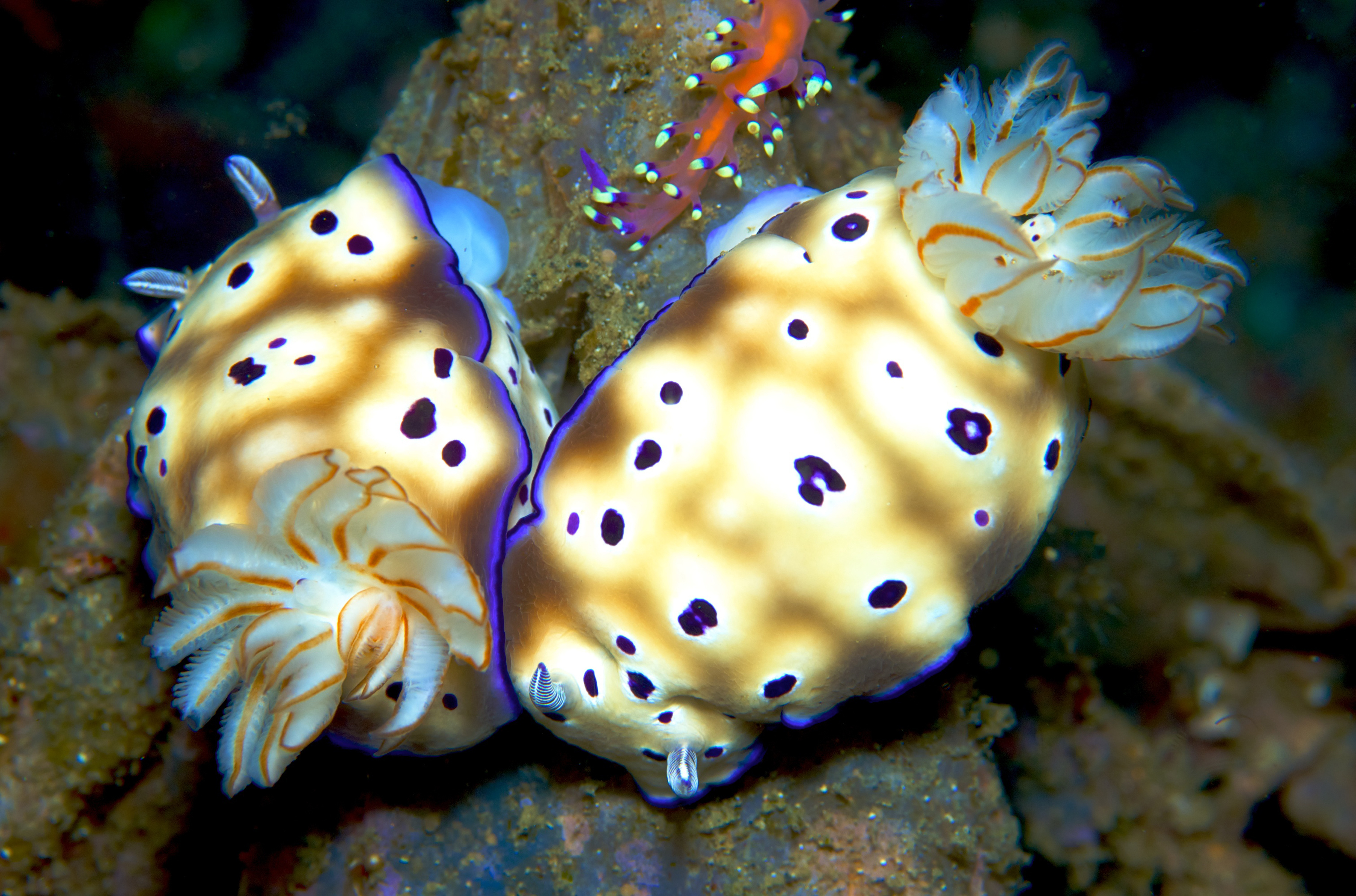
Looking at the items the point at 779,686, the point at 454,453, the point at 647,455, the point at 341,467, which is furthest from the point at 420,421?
the point at 779,686

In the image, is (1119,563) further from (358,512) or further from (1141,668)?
(358,512)

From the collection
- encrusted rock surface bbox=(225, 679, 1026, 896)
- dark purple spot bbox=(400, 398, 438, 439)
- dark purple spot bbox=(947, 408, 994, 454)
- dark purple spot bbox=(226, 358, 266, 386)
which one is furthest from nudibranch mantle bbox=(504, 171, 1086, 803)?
dark purple spot bbox=(226, 358, 266, 386)

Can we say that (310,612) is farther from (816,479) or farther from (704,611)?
(816,479)

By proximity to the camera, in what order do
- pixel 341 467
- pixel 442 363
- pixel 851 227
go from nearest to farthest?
pixel 341 467 → pixel 851 227 → pixel 442 363

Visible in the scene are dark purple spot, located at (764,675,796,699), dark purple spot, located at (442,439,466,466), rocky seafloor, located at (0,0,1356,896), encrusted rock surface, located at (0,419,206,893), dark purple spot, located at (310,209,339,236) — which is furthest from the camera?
encrusted rock surface, located at (0,419,206,893)

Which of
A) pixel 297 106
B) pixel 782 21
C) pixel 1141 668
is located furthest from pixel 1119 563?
pixel 297 106

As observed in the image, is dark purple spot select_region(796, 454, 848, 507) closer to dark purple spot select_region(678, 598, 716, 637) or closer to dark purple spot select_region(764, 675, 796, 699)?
dark purple spot select_region(678, 598, 716, 637)

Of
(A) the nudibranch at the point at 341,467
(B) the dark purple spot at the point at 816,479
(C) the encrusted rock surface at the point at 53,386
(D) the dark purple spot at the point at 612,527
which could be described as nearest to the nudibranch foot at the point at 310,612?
(A) the nudibranch at the point at 341,467
